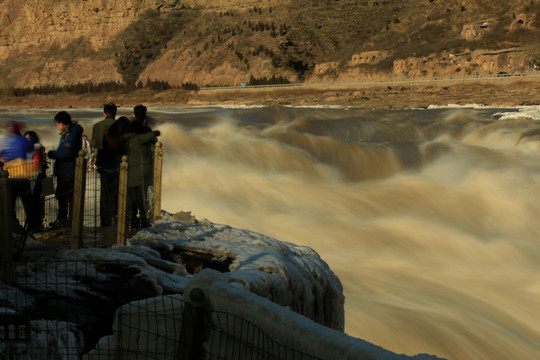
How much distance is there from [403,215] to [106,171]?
9337 millimetres

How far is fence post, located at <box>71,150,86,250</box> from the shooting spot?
6.90m

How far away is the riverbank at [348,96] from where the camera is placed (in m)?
51.7

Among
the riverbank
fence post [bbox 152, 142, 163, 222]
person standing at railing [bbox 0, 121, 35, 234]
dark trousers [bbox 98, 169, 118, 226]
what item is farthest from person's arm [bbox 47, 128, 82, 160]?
the riverbank

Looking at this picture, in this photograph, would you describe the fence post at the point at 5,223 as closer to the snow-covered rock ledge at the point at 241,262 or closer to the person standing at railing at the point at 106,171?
the snow-covered rock ledge at the point at 241,262

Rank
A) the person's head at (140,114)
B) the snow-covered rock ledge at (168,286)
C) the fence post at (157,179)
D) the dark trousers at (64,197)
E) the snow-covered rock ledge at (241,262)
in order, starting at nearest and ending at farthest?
1. the snow-covered rock ledge at (168,286)
2. the snow-covered rock ledge at (241,262)
3. the dark trousers at (64,197)
4. the fence post at (157,179)
5. the person's head at (140,114)

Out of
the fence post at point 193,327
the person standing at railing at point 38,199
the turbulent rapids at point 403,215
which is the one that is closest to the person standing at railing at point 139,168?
the person standing at railing at point 38,199

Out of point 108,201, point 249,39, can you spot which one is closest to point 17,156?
point 108,201

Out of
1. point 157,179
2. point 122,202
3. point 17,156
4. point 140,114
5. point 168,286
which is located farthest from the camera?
point 140,114

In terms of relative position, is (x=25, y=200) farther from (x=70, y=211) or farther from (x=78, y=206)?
(x=78, y=206)

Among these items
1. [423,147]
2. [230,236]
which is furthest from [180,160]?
[230,236]

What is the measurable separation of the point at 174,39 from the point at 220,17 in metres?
8.65

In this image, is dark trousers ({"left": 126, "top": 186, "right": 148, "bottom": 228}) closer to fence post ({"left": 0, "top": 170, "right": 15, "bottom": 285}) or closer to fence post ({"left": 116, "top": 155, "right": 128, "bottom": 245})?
fence post ({"left": 116, "top": 155, "right": 128, "bottom": 245})

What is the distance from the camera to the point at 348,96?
Result: 63000 millimetres

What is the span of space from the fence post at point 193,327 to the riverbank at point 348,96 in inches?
1790
